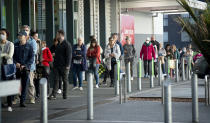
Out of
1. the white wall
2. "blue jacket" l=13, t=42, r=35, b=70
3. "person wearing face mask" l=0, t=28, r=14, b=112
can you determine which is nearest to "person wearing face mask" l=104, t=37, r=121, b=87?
"blue jacket" l=13, t=42, r=35, b=70

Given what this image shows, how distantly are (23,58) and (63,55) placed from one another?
220 cm

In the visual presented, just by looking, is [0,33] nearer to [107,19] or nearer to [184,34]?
[184,34]

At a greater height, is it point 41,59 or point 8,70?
point 41,59

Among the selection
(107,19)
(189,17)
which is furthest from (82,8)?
(189,17)

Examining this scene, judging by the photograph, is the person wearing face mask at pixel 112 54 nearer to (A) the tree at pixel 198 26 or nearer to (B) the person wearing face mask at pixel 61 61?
(B) the person wearing face mask at pixel 61 61

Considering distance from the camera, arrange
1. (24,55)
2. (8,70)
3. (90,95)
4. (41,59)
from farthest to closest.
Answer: (41,59), (24,55), (8,70), (90,95)

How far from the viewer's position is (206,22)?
9445 mm

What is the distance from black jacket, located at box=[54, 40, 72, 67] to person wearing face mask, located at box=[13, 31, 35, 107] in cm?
192

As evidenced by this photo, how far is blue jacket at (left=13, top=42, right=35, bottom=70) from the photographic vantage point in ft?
42.3

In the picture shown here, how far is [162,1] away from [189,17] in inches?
784

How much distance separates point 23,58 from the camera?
12.9m

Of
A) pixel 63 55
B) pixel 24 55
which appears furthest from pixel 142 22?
pixel 24 55

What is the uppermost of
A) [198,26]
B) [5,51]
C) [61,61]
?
[198,26]

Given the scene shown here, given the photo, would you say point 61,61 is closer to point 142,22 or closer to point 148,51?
point 148,51
